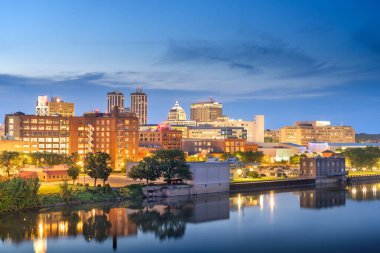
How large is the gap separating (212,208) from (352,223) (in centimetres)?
1463

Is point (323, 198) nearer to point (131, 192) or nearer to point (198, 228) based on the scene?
point (131, 192)

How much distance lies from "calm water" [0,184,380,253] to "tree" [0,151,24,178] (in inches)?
764

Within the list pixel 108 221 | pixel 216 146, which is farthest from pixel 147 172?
pixel 216 146

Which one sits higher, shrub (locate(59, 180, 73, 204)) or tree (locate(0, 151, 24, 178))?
tree (locate(0, 151, 24, 178))

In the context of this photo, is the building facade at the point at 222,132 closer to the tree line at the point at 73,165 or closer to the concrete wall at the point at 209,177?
the tree line at the point at 73,165

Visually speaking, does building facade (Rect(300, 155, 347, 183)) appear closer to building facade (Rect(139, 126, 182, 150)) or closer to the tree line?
the tree line

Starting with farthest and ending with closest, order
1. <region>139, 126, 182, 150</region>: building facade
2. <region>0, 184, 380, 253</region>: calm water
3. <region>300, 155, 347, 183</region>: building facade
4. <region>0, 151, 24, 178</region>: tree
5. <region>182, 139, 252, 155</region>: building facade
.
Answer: <region>182, 139, 252, 155</region>: building facade < <region>139, 126, 182, 150</region>: building facade < <region>300, 155, 347, 183</region>: building facade < <region>0, 151, 24, 178</region>: tree < <region>0, 184, 380, 253</region>: calm water

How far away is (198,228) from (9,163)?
3281 cm

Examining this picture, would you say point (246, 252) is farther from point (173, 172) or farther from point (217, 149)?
point (217, 149)

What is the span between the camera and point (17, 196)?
162ft

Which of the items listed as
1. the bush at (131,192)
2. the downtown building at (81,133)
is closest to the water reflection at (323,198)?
the bush at (131,192)

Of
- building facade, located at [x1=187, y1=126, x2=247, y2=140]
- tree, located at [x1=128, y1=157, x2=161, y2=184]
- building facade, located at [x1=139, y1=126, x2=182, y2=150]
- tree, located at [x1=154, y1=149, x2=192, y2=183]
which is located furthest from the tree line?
building facade, located at [x1=187, y1=126, x2=247, y2=140]

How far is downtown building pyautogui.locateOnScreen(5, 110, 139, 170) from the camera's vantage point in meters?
101

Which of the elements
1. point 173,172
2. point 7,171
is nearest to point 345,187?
point 173,172
